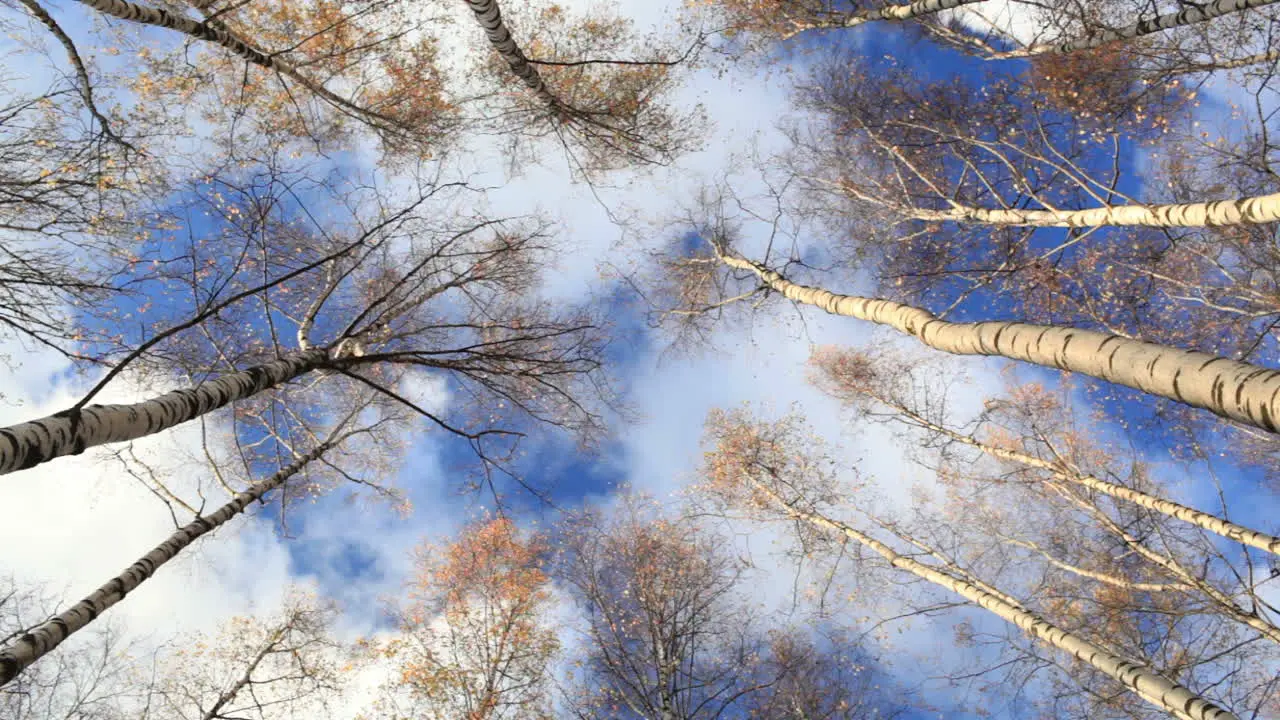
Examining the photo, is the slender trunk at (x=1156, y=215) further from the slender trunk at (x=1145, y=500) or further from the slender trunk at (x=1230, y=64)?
the slender trunk at (x=1145, y=500)

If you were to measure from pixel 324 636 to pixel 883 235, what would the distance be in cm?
1106

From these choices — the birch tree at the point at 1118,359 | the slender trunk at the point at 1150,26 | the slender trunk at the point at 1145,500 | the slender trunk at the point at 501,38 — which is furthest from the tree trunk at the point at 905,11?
the slender trunk at the point at 1145,500

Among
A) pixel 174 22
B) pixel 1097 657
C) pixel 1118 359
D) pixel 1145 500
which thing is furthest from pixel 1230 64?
pixel 174 22

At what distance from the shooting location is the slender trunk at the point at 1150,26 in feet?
16.0

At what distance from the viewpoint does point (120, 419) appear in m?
2.71

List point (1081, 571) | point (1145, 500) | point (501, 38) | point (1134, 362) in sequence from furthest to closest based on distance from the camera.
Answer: point (1081, 571)
point (1145, 500)
point (501, 38)
point (1134, 362)

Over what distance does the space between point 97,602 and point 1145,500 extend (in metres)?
9.89

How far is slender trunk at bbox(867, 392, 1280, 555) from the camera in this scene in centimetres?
543

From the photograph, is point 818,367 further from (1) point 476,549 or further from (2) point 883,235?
(1) point 476,549

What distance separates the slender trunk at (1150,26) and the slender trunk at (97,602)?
365 inches

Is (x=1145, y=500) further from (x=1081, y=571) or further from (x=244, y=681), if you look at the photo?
(x=244, y=681)

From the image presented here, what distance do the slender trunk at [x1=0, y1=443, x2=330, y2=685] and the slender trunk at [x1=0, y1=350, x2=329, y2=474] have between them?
2.51 meters

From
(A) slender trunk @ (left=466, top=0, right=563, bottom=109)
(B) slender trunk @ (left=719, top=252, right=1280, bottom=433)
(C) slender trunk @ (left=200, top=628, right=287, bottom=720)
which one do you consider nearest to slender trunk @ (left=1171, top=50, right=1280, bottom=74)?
(B) slender trunk @ (left=719, top=252, right=1280, bottom=433)

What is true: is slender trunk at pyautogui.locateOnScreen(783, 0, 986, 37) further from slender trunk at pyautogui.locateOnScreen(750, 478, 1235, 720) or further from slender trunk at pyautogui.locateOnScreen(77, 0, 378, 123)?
slender trunk at pyautogui.locateOnScreen(77, 0, 378, 123)
